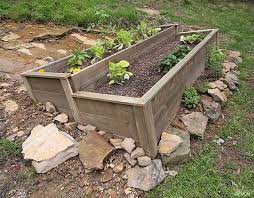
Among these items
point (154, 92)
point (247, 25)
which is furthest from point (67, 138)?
point (247, 25)

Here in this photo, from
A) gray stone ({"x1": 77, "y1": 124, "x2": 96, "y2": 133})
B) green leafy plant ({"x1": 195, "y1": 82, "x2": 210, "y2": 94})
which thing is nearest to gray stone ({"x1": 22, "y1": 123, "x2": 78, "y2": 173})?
gray stone ({"x1": 77, "y1": 124, "x2": 96, "y2": 133})

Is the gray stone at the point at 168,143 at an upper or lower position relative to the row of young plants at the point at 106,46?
lower

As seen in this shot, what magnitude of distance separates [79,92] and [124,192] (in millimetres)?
1319

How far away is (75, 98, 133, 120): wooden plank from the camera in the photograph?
3.21 metres

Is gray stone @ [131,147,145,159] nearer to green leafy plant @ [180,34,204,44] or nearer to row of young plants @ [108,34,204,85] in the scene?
row of young plants @ [108,34,204,85]

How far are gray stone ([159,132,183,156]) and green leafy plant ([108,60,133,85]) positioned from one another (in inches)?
43.5

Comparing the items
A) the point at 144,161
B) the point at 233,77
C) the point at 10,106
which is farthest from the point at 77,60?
the point at 233,77

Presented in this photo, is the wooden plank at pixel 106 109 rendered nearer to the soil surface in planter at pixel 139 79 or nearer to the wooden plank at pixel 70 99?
the wooden plank at pixel 70 99

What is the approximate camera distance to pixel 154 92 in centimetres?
328

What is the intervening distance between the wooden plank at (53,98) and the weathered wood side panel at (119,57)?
0.86ft

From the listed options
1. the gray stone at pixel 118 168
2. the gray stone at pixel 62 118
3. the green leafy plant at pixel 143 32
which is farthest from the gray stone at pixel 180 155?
the green leafy plant at pixel 143 32

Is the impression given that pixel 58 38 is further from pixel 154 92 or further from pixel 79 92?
pixel 154 92

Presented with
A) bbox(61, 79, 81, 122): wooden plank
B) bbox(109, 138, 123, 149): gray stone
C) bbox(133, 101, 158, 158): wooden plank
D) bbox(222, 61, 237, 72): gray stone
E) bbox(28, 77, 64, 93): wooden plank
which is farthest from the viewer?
bbox(222, 61, 237, 72): gray stone

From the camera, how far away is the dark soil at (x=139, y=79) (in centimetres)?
394
